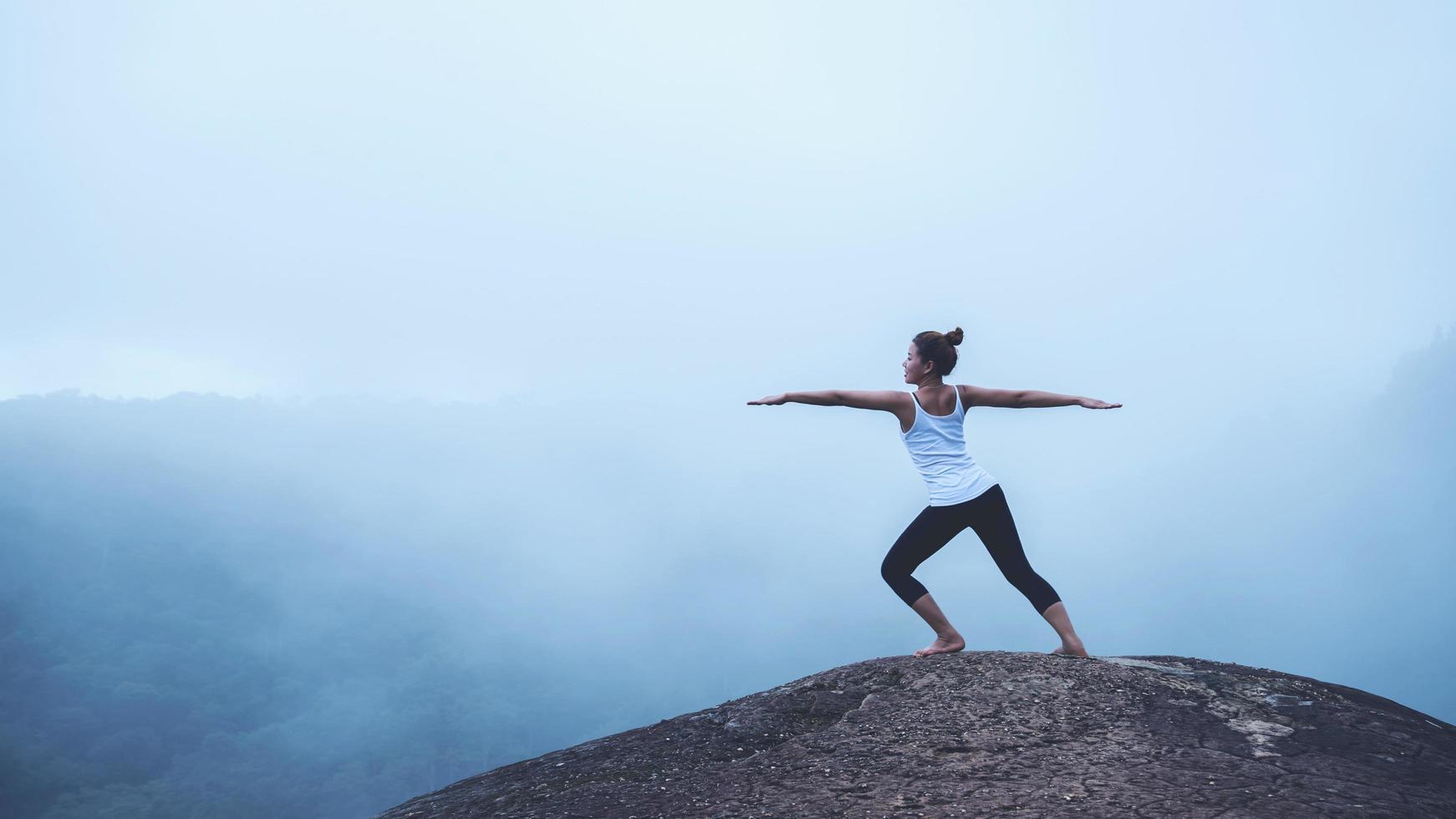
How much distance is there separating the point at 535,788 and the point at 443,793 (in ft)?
4.17

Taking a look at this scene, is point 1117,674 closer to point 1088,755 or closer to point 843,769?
point 1088,755

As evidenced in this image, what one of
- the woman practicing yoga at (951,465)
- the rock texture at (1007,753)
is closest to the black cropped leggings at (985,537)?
the woman practicing yoga at (951,465)

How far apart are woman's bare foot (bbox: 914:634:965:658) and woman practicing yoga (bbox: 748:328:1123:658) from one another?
4cm

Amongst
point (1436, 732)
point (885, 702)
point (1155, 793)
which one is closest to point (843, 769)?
point (885, 702)

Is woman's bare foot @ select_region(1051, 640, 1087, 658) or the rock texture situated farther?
woman's bare foot @ select_region(1051, 640, 1087, 658)

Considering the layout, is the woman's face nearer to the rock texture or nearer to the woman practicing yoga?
the woman practicing yoga

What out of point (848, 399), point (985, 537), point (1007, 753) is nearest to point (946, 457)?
point (985, 537)

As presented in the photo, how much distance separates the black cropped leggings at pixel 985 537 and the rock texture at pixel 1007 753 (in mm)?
541

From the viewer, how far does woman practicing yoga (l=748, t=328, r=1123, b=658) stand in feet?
23.4

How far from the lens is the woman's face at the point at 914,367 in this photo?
7.19m

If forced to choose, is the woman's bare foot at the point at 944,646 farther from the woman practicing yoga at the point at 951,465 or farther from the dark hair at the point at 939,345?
the dark hair at the point at 939,345

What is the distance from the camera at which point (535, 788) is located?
643cm

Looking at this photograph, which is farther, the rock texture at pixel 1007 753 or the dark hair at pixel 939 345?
the dark hair at pixel 939 345

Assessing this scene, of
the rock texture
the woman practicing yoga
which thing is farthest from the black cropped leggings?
the rock texture
